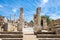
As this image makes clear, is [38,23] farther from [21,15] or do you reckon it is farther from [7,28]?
[7,28]

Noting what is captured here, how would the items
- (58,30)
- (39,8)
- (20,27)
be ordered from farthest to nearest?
(39,8), (20,27), (58,30)

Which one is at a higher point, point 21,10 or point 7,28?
point 21,10

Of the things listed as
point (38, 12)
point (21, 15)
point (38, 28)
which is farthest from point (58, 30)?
point (21, 15)

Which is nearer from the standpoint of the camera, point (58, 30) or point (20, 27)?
point (58, 30)

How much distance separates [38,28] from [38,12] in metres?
Result: 2.63

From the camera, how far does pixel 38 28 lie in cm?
1797

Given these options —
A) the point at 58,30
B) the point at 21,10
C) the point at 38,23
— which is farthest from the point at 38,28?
the point at 58,30

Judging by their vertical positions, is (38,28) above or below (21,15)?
below

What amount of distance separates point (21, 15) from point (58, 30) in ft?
31.6

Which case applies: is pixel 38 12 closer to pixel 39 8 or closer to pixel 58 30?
pixel 39 8

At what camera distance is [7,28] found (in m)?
19.2

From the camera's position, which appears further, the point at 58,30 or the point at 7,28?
the point at 7,28

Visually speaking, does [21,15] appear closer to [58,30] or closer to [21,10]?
[21,10]

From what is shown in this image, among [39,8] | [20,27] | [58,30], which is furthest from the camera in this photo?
[39,8]
